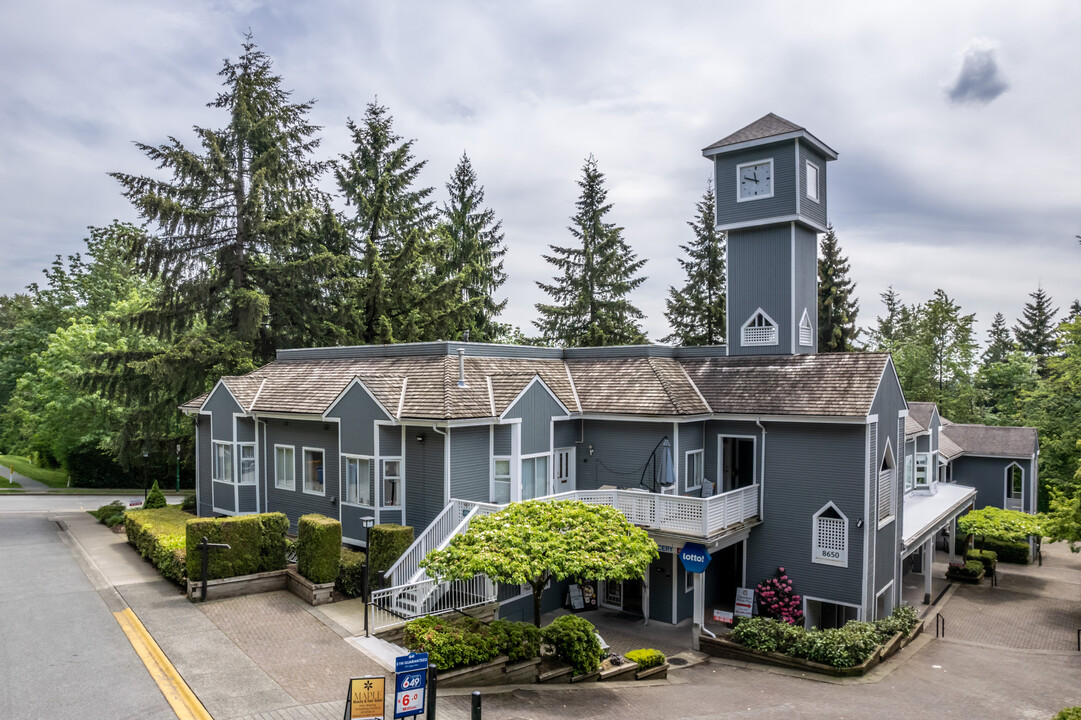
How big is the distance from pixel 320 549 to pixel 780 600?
1222 centimetres

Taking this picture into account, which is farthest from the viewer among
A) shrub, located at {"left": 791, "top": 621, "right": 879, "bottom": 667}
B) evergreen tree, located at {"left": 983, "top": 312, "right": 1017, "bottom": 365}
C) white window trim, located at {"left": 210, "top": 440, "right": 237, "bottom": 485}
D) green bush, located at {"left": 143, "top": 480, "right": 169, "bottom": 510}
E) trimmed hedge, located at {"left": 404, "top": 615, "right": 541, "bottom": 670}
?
evergreen tree, located at {"left": 983, "top": 312, "right": 1017, "bottom": 365}

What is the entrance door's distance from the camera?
67.8ft

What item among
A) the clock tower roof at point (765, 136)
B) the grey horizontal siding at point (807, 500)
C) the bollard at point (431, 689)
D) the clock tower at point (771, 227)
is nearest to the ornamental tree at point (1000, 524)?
the clock tower at point (771, 227)

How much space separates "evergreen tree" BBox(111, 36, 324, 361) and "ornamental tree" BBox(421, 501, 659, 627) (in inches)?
773

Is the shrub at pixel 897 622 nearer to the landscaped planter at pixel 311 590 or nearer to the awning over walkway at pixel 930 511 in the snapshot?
the awning over walkway at pixel 930 511

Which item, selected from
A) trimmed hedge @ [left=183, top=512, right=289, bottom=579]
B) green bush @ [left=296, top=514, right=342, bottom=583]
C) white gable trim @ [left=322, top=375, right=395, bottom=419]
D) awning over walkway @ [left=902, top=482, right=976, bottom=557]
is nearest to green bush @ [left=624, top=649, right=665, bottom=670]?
green bush @ [left=296, top=514, right=342, bottom=583]

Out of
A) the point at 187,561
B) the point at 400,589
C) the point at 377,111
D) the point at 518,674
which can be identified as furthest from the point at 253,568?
the point at 377,111

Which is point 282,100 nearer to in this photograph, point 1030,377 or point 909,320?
point 909,320

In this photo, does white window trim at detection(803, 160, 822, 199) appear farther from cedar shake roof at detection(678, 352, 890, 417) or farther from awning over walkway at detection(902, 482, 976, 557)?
awning over walkway at detection(902, 482, 976, 557)

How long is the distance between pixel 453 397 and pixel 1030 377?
46949mm

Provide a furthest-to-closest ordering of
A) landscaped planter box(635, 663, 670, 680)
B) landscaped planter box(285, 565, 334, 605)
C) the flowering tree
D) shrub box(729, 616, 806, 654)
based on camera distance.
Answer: the flowering tree → shrub box(729, 616, 806, 654) → landscaped planter box(285, 565, 334, 605) → landscaped planter box(635, 663, 670, 680)

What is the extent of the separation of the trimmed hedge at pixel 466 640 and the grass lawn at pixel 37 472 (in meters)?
41.5

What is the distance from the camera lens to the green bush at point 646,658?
14742mm

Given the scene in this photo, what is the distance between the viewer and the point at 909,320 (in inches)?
2067
